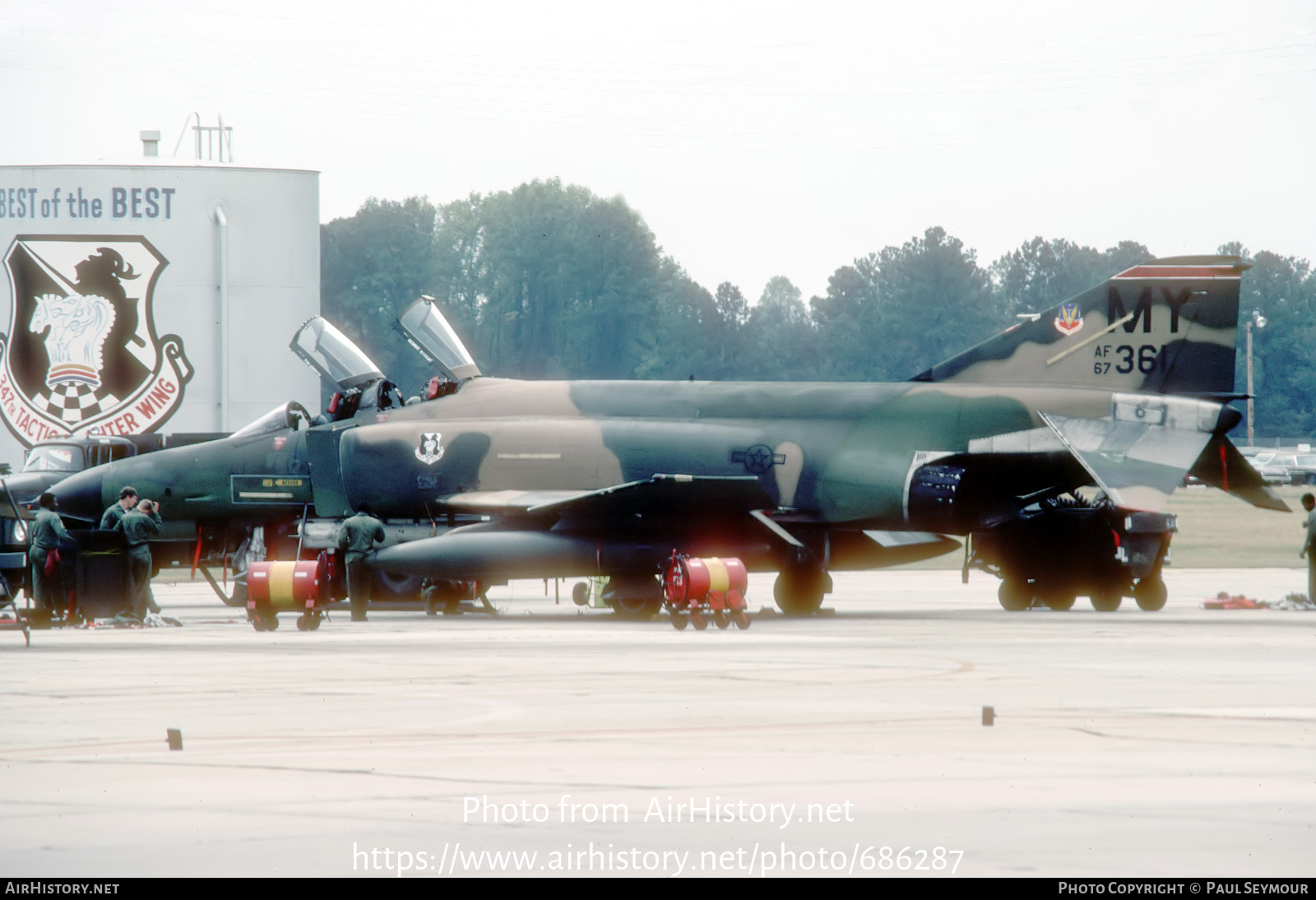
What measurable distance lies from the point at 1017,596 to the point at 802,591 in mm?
2885

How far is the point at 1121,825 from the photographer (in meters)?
6.79

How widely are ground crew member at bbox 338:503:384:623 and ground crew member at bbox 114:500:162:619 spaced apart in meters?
2.17

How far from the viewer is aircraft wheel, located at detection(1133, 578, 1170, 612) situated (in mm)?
22328

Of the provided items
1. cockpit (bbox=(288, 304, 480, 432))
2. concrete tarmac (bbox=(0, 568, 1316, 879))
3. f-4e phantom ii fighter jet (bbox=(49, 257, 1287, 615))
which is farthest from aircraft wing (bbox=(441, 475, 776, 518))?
concrete tarmac (bbox=(0, 568, 1316, 879))

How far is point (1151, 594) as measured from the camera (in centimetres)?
2242

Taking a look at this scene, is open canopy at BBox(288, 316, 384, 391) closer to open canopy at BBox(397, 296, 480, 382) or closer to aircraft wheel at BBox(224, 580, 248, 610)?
open canopy at BBox(397, 296, 480, 382)

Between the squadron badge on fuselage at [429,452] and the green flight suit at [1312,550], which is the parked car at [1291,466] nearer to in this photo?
the green flight suit at [1312,550]

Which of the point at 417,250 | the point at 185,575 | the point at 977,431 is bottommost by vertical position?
the point at 185,575

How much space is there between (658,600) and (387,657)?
605 cm

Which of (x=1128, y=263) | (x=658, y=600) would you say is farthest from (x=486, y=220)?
(x=658, y=600)

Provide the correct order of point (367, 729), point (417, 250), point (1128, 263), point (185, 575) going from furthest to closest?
point (1128, 263) → point (417, 250) → point (185, 575) → point (367, 729)

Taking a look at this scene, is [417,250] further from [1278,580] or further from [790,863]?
[790,863]

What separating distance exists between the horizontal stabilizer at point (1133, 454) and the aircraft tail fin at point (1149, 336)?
95 cm

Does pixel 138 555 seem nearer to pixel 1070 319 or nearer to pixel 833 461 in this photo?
pixel 833 461
